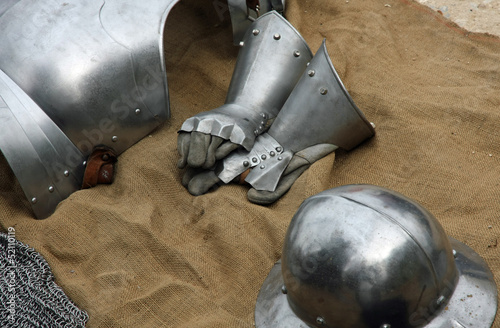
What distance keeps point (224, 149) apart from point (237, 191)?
0.51 ft

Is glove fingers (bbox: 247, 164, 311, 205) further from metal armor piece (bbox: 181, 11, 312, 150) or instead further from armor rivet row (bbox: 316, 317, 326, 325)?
armor rivet row (bbox: 316, 317, 326, 325)

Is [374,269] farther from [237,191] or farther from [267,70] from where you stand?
[267,70]

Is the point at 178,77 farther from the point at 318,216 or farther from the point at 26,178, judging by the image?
the point at 318,216

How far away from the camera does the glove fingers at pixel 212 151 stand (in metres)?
2.04

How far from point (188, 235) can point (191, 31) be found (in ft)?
3.84

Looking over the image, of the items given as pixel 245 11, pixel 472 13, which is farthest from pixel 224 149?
pixel 472 13

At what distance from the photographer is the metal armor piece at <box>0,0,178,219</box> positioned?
195 centimetres

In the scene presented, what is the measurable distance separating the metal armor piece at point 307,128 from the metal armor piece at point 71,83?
41 cm

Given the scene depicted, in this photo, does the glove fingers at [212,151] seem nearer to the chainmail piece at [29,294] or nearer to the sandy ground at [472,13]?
the chainmail piece at [29,294]

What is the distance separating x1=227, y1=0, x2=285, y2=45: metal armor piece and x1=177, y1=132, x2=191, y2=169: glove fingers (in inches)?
25.4

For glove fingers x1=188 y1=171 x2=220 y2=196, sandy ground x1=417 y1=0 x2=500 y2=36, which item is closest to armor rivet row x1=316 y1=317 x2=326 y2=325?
glove fingers x1=188 y1=171 x2=220 y2=196

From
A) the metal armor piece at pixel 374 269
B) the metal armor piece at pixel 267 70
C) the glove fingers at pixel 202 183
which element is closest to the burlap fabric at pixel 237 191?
the glove fingers at pixel 202 183

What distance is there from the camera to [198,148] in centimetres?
205

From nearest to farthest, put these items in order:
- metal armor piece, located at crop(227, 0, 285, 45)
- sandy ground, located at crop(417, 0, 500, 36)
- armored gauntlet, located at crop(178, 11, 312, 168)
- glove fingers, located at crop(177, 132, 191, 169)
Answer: glove fingers, located at crop(177, 132, 191, 169) < armored gauntlet, located at crop(178, 11, 312, 168) < metal armor piece, located at crop(227, 0, 285, 45) < sandy ground, located at crop(417, 0, 500, 36)
